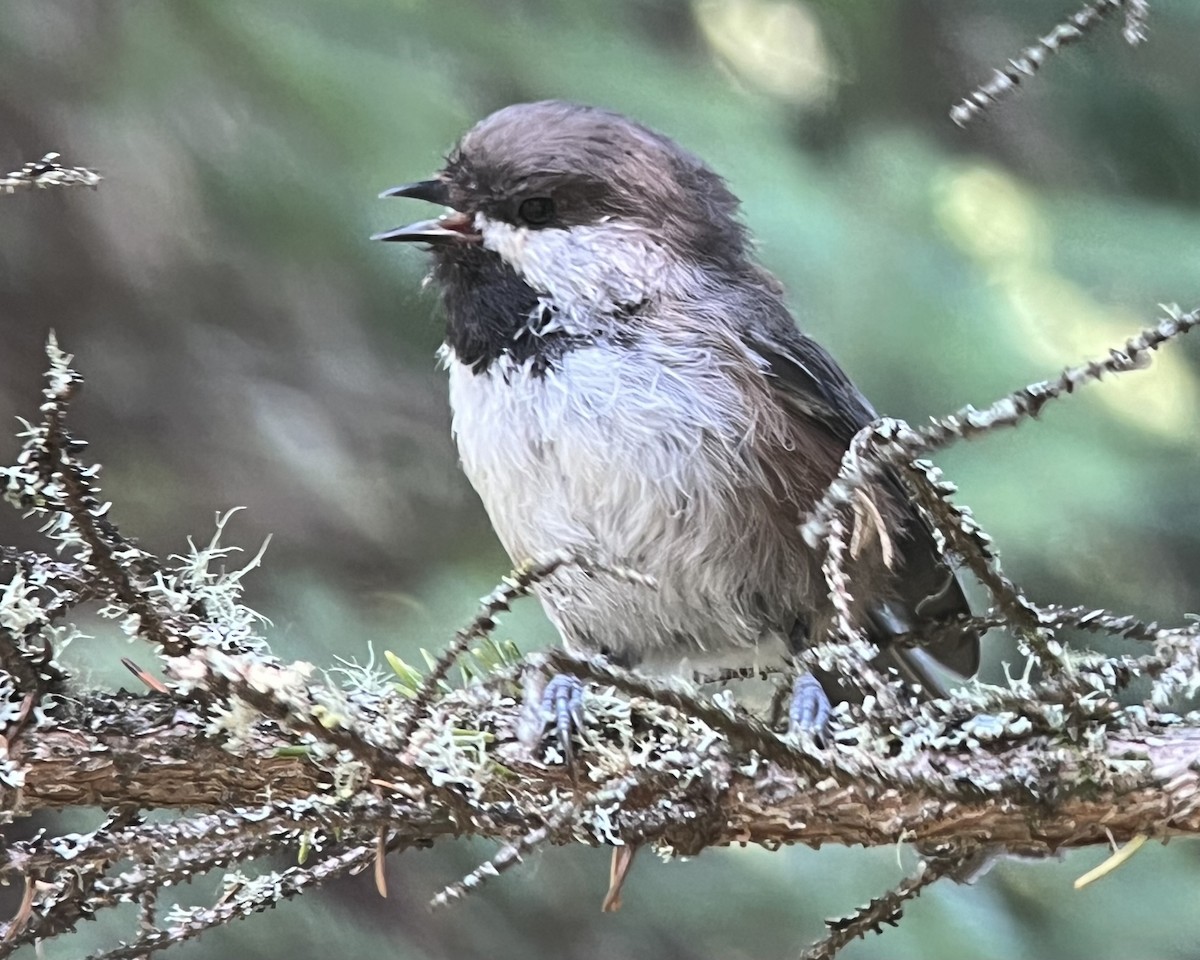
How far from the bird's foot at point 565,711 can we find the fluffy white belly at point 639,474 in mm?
94

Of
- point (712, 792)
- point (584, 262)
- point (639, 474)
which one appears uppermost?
point (584, 262)

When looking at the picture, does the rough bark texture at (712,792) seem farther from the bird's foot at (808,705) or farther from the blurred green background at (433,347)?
the blurred green background at (433,347)

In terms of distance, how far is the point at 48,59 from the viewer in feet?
2.84

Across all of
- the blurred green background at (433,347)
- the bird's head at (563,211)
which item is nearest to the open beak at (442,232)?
the bird's head at (563,211)

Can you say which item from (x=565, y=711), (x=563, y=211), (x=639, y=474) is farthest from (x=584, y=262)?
(x=565, y=711)

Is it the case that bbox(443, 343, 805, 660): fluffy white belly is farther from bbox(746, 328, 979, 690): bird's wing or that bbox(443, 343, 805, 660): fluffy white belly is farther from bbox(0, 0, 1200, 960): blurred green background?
bbox(0, 0, 1200, 960): blurred green background

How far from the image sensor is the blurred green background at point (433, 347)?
→ 852 millimetres

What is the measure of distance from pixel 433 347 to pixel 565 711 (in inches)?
14.1

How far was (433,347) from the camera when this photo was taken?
2.74ft

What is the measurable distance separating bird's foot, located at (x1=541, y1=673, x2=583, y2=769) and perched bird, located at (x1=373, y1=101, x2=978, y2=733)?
12 cm

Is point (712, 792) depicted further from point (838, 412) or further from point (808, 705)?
point (838, 412)

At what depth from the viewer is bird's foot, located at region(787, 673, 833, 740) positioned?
611mm

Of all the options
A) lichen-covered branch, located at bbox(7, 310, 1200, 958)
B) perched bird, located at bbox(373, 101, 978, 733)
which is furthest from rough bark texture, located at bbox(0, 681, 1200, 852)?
perched bird, located at bbox(373, 101, 978, 733)

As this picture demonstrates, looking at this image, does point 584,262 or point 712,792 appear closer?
point 712,792
